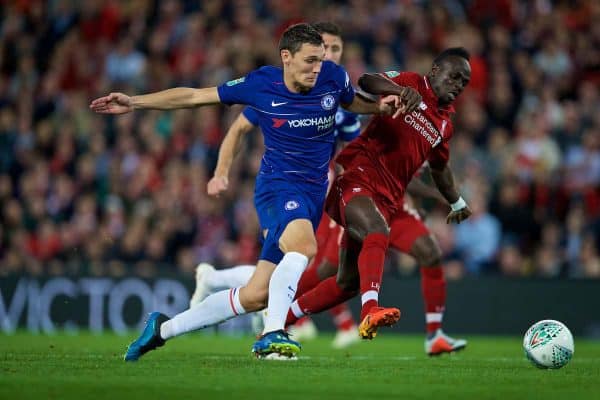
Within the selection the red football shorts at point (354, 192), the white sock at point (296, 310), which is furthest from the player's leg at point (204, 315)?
the white sock at point (296, 310)

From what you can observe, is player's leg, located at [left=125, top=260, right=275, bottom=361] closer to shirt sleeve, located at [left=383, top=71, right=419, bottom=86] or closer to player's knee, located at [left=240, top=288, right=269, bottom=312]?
player's knee, located at [left=240, top=288, right=269, bottom=312]

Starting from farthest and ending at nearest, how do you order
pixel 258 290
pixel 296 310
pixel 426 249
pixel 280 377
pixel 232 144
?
pixel 426 249, pixel 296 310, pixel 232 144, pixel 258 290, pixel 280 377

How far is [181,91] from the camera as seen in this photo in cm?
824

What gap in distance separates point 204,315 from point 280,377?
1238 mm

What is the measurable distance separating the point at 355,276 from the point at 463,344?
5.69 feet

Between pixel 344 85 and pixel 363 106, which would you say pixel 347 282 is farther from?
pixel 344 85

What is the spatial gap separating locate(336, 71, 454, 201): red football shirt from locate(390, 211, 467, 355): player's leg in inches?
53.0

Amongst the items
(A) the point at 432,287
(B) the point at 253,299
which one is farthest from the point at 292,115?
(A) the point at 432,287

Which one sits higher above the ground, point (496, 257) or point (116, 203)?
point (116, 203)

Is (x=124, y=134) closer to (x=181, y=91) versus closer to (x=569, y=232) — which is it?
(x=569, y=232)

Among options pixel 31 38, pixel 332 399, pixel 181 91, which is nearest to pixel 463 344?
pixel 181 91

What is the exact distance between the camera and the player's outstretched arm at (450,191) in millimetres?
9688

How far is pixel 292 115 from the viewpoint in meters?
8.38

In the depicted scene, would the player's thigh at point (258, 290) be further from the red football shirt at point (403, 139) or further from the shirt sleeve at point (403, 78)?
the shirt sleeve at point (403, 78)
